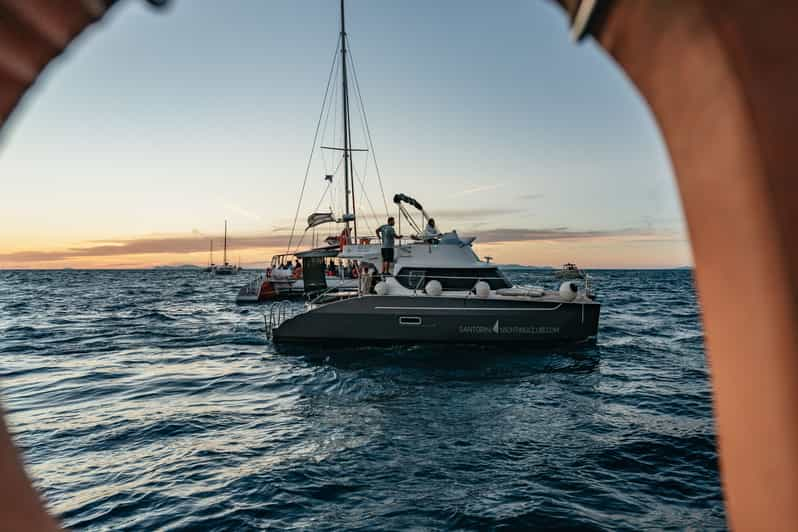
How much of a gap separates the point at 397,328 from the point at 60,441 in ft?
25.3

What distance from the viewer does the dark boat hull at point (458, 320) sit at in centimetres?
1255


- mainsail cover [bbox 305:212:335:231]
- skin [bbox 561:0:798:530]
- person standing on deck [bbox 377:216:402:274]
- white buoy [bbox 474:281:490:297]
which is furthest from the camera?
mainsail cover [bbox 305:212:335:231]

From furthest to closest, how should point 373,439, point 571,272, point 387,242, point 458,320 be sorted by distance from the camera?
point 571,272, point 387,242, point 458,320, point 373,439

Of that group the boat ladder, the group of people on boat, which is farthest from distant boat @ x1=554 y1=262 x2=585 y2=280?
the group of people on boat

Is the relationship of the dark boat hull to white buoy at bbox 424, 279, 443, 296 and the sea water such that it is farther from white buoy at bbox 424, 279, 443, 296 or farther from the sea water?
the sea water

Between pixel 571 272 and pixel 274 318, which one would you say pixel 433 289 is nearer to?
pixel 274 318

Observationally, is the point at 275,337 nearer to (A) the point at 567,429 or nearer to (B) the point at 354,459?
(B) the point at 354,459

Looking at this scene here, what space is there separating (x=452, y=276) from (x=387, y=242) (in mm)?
2258

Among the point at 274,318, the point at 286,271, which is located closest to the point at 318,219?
the point at 286,271

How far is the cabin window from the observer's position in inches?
545

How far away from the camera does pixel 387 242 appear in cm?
1391

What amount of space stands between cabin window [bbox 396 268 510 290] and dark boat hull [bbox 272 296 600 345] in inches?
51.9

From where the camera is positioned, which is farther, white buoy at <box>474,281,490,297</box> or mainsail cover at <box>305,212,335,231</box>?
mainsail cover at <box>305,212,335,231</box>

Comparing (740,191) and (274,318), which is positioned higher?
(740,191)
